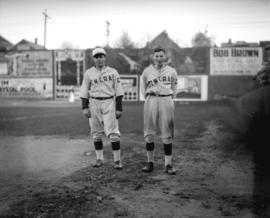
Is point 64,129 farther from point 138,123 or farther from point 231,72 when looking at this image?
point 231,72

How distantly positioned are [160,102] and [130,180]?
1.39m

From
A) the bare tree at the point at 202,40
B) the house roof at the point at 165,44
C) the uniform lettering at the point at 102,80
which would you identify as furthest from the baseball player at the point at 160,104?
the bare tree at the point at 202,40

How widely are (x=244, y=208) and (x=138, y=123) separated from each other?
7.41m

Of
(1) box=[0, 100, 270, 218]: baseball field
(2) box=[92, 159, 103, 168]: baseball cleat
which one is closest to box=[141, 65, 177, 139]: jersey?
(1) box=[0, 100, 270, 218]: baseball field

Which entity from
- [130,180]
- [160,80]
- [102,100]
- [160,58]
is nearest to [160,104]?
[160,80]

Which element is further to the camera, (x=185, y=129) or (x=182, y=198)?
(x=185, y=129)

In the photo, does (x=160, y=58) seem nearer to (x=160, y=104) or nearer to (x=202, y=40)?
(x=160, y=104)

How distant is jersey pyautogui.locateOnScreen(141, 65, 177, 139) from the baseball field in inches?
Answer: 27.7

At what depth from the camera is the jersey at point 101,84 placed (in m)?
5.64

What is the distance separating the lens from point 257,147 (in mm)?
7043

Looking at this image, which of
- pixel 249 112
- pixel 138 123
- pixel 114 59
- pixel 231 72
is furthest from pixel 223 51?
pixel 249 112

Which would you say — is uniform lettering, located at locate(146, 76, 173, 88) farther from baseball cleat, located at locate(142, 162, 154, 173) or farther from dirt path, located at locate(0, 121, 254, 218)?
dirt path, located at locate(0, 121, 254, 218)

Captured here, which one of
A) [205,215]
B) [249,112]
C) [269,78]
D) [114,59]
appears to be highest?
[114,59]

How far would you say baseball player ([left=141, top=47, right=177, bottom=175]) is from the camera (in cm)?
536
